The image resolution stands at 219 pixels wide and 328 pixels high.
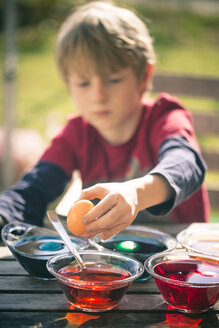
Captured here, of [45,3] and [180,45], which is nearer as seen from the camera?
[45,3]

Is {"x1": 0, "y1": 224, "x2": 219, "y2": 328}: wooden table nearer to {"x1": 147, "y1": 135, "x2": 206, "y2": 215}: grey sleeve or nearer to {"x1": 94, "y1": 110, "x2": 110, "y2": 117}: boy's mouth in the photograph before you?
{"x1": 147, "y1": 135, "x2": 206, "y2": 215}: grey sleeve

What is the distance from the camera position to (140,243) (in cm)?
95

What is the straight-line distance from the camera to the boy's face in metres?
1.44

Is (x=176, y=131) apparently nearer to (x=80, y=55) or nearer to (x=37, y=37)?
(x=80, y=55)

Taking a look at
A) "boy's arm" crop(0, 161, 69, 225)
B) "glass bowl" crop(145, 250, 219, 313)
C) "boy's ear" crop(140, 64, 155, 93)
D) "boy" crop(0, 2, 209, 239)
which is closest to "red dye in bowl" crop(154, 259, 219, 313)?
"glass bowl" crop(145, 250, 219, 313)

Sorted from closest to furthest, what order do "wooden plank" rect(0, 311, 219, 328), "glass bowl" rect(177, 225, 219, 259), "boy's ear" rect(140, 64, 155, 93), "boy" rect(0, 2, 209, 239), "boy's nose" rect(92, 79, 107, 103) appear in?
1. "wooden plank" rect(0, 311, 219, 328)
2. "glass bowl" rect(177, 225, 219, 259)
3. "boy" rect(0, 2, 209, 239)
4. "boy's nose" rect(92, 79, 107, 103)
5. "boy's ear" rect(140, 64, 155, 93)

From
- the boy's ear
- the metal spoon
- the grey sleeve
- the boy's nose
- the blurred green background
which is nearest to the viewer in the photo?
the metal spoon

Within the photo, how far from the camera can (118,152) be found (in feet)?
5.46

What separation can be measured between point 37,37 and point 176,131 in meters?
5.79

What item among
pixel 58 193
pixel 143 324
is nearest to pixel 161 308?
pixel 143 324

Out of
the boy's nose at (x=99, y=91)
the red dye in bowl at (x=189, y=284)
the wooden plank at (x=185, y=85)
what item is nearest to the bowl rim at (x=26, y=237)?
the red dye in bowl at (x=189, y=284)

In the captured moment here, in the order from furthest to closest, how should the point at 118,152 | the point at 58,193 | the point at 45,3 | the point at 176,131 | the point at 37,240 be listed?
the point at 45,3 → the point at 118,152 → the point at 58,193 → the point at 176,131 → the point at 37,240

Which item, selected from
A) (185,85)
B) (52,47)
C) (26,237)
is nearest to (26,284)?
(26,237)

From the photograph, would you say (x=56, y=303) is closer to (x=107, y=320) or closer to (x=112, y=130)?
(x=107, y=320)
